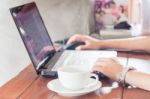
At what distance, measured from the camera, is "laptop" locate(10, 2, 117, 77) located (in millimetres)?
1017

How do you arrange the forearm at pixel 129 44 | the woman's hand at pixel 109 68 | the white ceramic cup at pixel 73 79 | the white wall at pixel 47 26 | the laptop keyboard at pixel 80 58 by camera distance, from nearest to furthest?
1. the white ceramic cup at pixel 73 79
2. the woman's hand at pixel 109 68
3. the laptop keyboard at pixel 80 58
4. the forearm at pixel 129 44
5. the white wall at pixel 47 26

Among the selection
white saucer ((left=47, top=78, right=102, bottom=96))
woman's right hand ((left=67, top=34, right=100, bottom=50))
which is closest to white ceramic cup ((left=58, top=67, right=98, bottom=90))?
white saucer ((left=47, top=78, right=102, bottom=96))

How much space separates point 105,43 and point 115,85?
1.59 feet

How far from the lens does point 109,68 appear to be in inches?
39.1

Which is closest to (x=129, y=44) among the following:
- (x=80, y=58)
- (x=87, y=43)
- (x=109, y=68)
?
(x=87, y=43)

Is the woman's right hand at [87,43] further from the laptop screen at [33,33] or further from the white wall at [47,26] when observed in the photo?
the white wall at [47,26]

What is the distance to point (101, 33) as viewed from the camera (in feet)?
6.00

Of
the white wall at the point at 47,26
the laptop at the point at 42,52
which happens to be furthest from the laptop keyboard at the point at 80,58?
the white wall at the point at 47,26

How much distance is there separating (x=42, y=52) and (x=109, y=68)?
29cm

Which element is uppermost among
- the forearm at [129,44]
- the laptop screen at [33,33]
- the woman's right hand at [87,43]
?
the laptop screen at [33,33]

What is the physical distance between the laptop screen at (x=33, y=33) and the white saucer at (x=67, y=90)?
0.42 feet

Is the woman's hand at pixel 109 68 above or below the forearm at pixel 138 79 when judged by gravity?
above

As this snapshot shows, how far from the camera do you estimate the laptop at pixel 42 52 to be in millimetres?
1017

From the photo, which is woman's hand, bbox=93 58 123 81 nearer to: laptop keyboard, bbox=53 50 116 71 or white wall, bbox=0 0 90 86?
laptop keyboard, bbox=53 50 116 71
